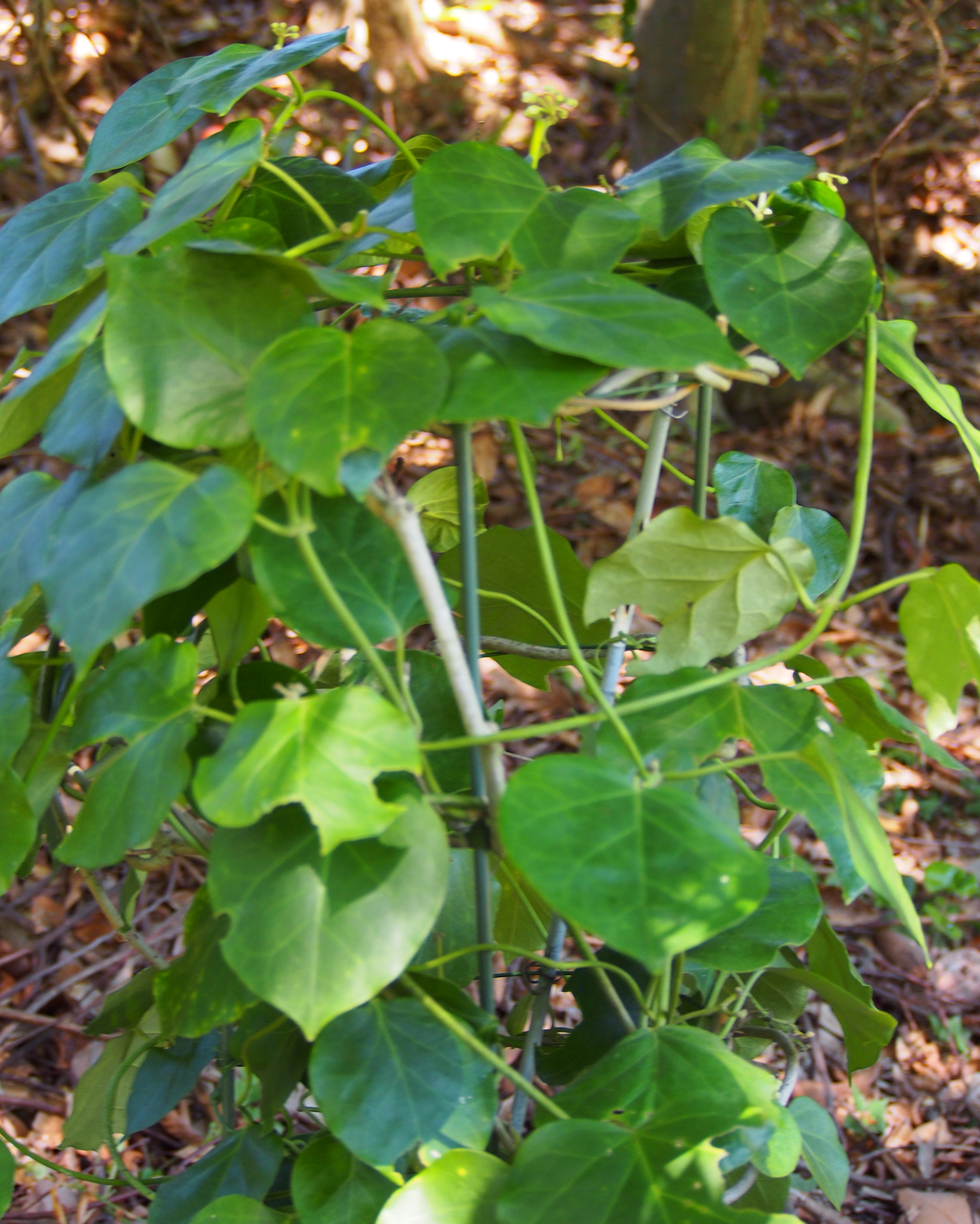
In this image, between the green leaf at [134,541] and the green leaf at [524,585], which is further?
the green leaf at [524,585]

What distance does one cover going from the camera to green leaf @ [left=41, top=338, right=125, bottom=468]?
537 millimetres

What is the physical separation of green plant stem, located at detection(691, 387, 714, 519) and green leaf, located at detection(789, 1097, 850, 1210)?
0.49 meters

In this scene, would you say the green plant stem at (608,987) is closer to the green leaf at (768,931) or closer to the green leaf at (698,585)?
the green leaf at (768,931)

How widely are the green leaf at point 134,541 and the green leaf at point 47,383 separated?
77mm

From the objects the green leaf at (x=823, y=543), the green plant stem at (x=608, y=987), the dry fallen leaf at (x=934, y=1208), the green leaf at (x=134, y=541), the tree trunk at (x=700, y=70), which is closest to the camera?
the green leaf at (x=134, y=541)

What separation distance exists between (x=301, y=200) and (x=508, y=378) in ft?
0.91

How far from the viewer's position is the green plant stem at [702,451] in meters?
0.68

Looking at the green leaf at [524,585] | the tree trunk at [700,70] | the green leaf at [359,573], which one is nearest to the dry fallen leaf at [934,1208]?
the green leaf at [524,585]

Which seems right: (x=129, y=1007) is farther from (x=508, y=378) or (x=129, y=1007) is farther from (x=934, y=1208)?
(x=934, y=1208)

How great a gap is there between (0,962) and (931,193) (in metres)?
3.56

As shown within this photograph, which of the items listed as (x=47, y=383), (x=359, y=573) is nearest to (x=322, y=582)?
(x=359, y=573)

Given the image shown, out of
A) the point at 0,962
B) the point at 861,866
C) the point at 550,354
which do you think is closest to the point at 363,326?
the point at 550,354

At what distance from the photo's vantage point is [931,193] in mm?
3479

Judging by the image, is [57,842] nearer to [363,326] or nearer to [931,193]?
[363,326]
